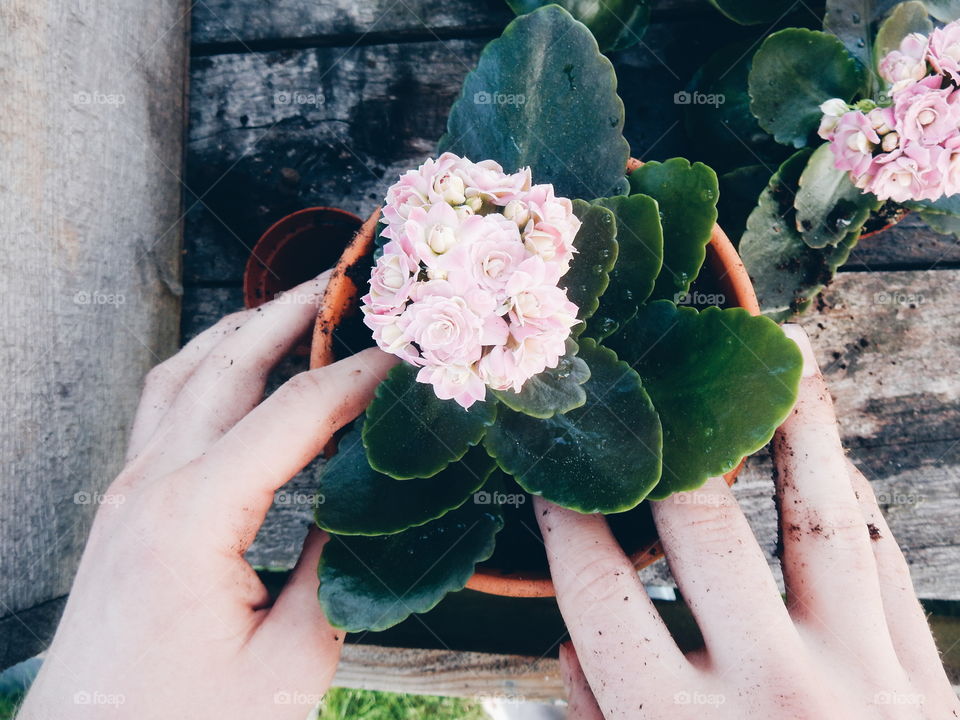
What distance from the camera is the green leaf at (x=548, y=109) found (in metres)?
0.78

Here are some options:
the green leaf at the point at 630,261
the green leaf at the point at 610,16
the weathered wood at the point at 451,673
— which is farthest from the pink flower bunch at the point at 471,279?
the weathered wood at the point at 451,673

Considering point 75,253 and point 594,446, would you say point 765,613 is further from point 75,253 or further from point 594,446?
point 75,253

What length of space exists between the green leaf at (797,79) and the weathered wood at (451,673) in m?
0.90

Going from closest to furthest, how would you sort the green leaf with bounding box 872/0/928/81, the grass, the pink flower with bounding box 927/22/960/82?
the pink flower with bounding box 927/22/960/82 → the green leaf with bounding box 872/0/928/81 → the grass

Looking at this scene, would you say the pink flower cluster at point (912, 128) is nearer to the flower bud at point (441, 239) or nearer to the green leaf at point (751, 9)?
the green leaf at point (751, 9)

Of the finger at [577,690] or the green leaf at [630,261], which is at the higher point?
the green leaf at [630,261]

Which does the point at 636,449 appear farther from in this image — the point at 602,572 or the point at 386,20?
the point at 386,20

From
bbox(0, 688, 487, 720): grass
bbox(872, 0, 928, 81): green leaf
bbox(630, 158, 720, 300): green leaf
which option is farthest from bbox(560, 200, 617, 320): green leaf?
bbox(0, 688, 487, 720): grass

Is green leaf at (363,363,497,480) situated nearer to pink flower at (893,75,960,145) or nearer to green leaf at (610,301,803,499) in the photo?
green leaf at (610,301,803,499)

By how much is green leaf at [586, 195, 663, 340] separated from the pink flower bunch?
121 mm

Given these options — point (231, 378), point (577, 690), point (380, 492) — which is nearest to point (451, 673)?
point (577, 690)

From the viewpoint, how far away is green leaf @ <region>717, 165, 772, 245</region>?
0.99 m

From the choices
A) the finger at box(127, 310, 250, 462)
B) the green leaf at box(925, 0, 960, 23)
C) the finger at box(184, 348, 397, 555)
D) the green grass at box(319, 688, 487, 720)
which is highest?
the green leaf at box(925, 0, 960, 23)

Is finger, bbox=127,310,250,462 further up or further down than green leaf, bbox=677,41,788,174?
further down
